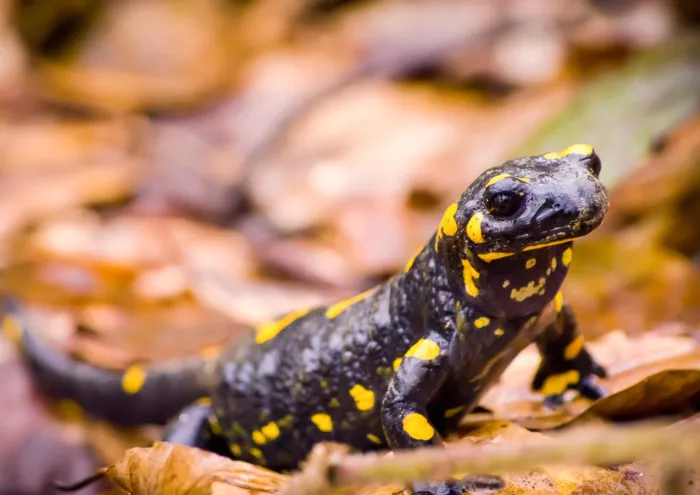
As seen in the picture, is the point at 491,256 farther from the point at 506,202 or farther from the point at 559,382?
the point at 559,382

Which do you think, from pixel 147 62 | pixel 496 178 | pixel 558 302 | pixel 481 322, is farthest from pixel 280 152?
pixel 496 178

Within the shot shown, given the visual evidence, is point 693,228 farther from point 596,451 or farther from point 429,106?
point 596,451

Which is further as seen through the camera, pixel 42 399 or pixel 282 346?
pixel 42 399

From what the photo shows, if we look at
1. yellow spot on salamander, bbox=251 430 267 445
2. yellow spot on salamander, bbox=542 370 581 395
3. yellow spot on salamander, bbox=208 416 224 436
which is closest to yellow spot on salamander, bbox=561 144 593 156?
yellow spot on salamander, bbox=542 370 581 395

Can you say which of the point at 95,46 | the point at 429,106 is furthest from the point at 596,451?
the point at 95,46

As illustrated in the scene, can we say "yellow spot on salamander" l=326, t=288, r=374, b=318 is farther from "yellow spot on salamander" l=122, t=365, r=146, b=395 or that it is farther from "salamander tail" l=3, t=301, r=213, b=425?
"yellow spot on salamander" l=122, t=365, r=146, b=395

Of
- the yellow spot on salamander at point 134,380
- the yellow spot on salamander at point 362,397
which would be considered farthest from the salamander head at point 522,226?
the yellow spot on salamander at point 134,380
